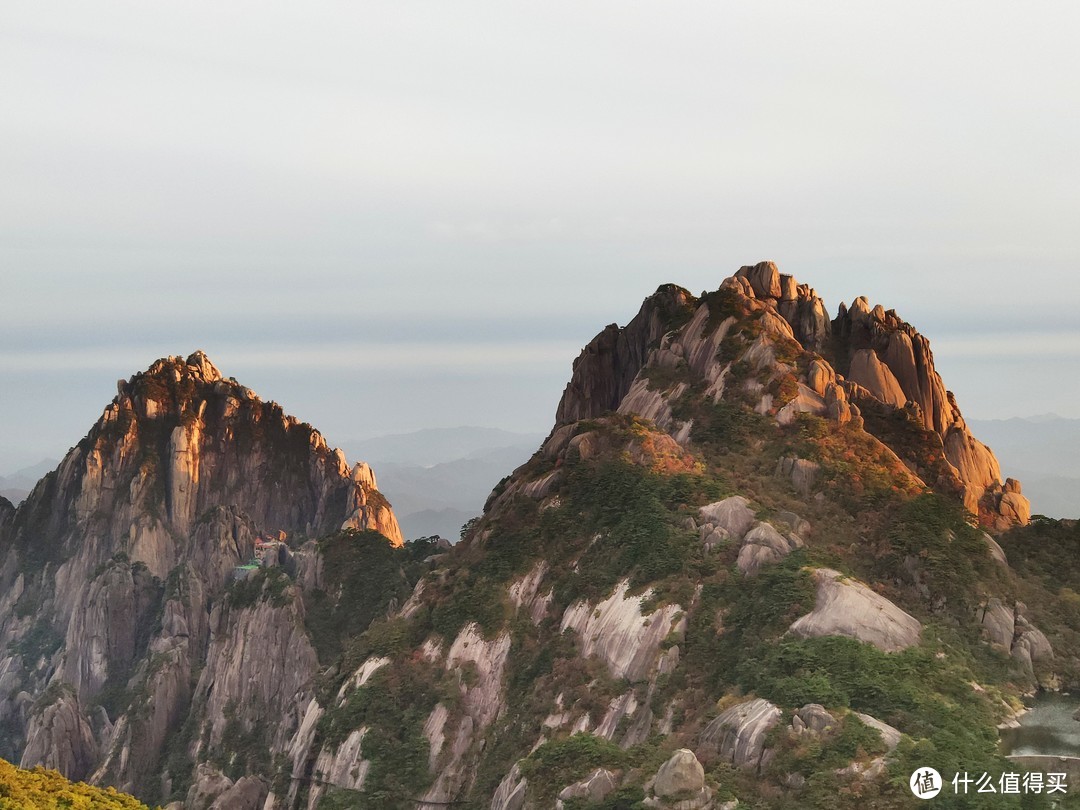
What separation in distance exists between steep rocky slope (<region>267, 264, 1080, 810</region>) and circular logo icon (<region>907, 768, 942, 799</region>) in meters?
0.85

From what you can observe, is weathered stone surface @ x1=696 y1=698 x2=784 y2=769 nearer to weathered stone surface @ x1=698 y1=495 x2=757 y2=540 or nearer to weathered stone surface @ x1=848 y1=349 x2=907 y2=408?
weathered stone surface @ x1=698 y1=495 x2=757 y2=540

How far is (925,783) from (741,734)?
829 centimetres

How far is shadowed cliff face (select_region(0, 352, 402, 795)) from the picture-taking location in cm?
12675

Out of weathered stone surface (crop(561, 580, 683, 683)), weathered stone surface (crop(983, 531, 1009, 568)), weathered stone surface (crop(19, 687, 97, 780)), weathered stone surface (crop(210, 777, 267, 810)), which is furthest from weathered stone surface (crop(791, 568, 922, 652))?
weathered stone surface (crop(19, 687, 97, 780))

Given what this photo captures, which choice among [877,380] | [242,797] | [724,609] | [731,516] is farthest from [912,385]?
[242,797]

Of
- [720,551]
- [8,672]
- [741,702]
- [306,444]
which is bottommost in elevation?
[8,672]

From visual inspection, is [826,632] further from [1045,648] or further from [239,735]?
[239,735]

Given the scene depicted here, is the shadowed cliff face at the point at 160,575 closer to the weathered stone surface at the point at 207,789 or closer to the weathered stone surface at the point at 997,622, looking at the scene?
the weathered stone surface at the point at 207,789

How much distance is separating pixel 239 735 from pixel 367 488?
7812 centimetres

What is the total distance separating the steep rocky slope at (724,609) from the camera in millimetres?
49844

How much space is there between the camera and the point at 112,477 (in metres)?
184

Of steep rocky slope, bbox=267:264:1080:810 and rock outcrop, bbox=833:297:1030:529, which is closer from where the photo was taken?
steep rocky slope, bbox=267:264:1080:810

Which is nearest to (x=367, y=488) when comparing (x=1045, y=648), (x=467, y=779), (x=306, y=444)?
(x=306, y=444)

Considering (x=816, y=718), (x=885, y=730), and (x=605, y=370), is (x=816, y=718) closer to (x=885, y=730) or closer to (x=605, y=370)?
(x=885, y=730)
